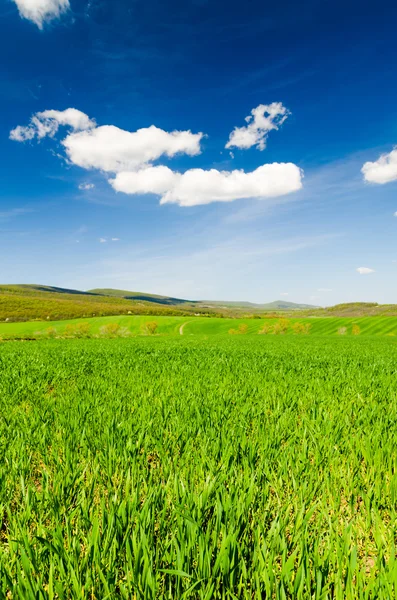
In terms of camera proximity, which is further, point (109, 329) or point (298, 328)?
point (298, 328)

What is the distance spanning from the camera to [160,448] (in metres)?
3.49

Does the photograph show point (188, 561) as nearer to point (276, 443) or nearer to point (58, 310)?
point (276, 443)

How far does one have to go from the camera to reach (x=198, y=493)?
266 centimetres

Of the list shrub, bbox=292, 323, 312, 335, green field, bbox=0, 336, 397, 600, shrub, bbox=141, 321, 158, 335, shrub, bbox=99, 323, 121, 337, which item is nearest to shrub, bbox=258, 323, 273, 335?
shrub, bbox=292, 323, 312, 335

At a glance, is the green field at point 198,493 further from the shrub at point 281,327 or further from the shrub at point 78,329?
the shrub at point 78,329

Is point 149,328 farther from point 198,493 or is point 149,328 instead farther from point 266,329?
point 198,493

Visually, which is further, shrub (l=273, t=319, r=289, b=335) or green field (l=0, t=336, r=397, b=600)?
shrub (l=273, t=319, r=289, b=335)

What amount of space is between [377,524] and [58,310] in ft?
547

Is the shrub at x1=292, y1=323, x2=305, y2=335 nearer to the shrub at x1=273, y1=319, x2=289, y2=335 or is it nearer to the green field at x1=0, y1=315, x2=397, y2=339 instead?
the green field at x1=0, y1=315, x2=397, y2=339

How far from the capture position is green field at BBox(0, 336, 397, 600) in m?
1.64

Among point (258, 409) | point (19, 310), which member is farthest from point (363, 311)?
point (19, 310)

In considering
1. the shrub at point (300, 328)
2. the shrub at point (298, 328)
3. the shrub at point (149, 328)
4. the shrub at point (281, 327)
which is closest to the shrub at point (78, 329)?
the shrub at point (149, 328)

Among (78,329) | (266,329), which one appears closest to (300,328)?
(266,329)

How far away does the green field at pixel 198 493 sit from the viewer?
164 cm
